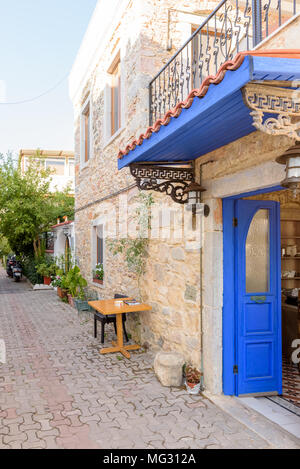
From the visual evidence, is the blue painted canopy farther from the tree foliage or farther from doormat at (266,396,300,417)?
the tree foliage

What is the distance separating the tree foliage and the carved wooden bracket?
13499mm

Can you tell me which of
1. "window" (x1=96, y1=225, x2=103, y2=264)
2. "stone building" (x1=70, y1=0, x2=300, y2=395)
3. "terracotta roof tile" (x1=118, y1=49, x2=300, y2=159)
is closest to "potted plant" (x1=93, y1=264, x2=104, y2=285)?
"window" (x1=96, y1=225, x2=103, y2=264)

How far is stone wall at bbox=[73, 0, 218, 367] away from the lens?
4.83 meters

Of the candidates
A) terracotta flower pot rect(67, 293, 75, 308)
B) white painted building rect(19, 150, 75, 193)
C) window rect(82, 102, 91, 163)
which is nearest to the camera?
terracotta flower pot rect(67, 293, 75, 308)

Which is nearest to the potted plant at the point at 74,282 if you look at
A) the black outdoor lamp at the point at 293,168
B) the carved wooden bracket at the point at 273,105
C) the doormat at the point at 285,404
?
the doormat at the point at 285,404

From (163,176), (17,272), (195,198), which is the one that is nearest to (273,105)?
(195,198)

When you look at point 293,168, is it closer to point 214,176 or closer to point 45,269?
point 214,176

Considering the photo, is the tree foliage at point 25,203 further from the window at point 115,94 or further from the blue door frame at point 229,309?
the blue door frame at point 229,309

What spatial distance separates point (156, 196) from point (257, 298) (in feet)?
7.45

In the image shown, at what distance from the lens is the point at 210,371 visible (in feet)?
14.0

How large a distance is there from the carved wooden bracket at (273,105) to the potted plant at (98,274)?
693cm

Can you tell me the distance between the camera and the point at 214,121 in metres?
3.11
